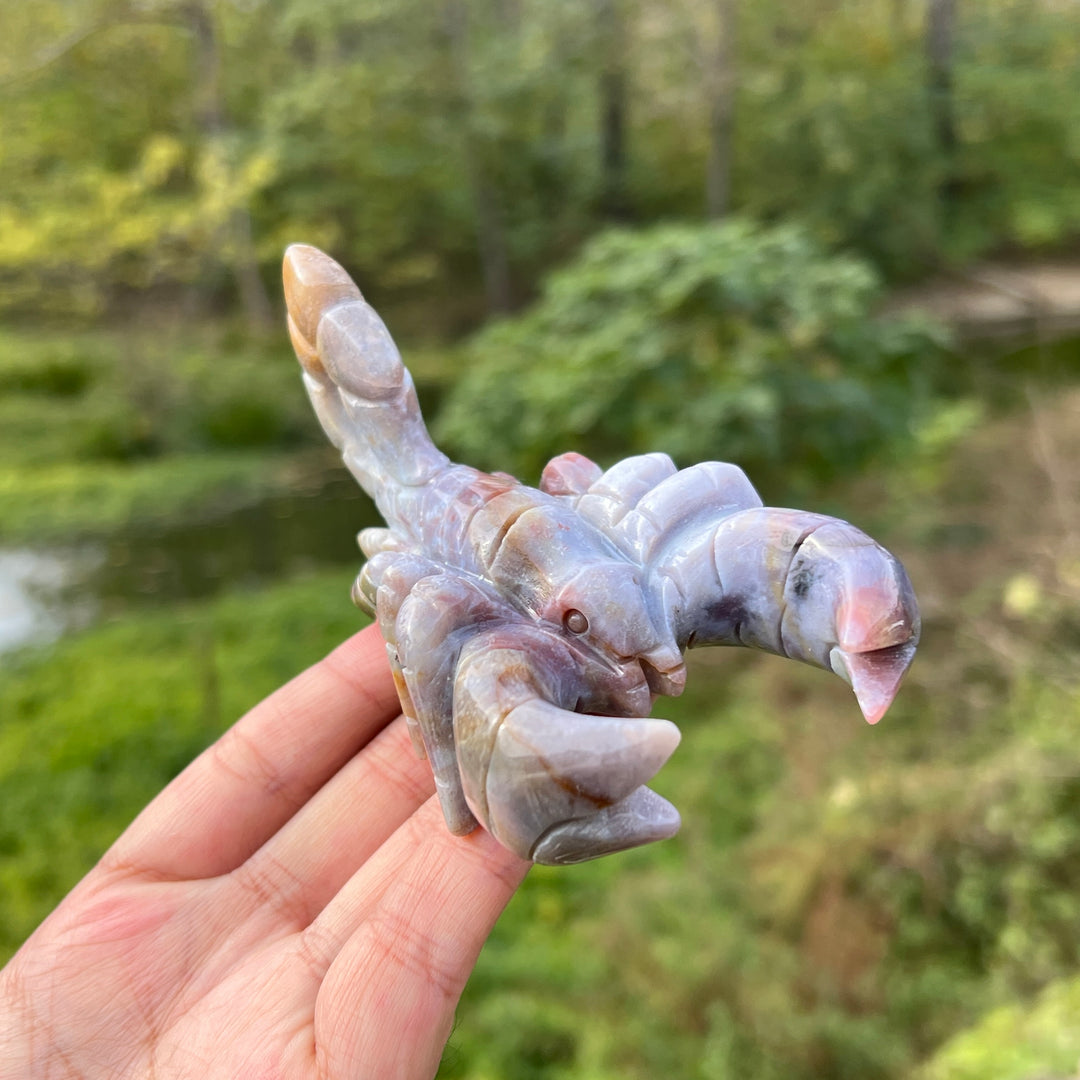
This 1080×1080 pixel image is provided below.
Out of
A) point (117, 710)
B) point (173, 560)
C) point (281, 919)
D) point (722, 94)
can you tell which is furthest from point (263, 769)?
point (722, 94)

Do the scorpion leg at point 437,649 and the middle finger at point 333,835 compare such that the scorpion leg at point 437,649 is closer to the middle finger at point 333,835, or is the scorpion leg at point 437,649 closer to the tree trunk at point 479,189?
the middle finger at point 333,835

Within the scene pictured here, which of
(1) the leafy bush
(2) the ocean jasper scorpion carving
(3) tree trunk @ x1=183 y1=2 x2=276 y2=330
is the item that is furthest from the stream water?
(2) the ocean jasper scorpion carving

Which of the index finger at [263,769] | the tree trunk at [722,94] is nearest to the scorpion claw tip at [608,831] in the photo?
the index finger at [263,769]

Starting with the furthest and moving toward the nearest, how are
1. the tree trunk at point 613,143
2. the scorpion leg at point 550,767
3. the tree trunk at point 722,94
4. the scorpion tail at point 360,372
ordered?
1. the tree trunk at point 613,143
2. the tree trunk at point 722,94
3. the scorpion tail at point 360,372
4. the scorpion leg at point 550,767

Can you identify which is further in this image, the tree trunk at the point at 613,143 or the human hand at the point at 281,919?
the tree trunk at the point at 613,143

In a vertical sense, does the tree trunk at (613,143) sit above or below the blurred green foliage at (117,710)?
above

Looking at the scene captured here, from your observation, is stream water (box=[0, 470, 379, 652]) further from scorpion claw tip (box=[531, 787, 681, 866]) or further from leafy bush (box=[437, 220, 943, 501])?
A: scorpion claw tip (box=[531, 787, 681, 866])

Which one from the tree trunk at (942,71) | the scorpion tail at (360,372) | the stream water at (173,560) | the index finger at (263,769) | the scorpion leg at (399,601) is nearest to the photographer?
the scorpion leg at (399,601)

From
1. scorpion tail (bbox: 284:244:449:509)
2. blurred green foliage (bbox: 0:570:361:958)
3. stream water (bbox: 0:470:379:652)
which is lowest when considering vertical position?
stream water (bbox: 0:470:379:652)
